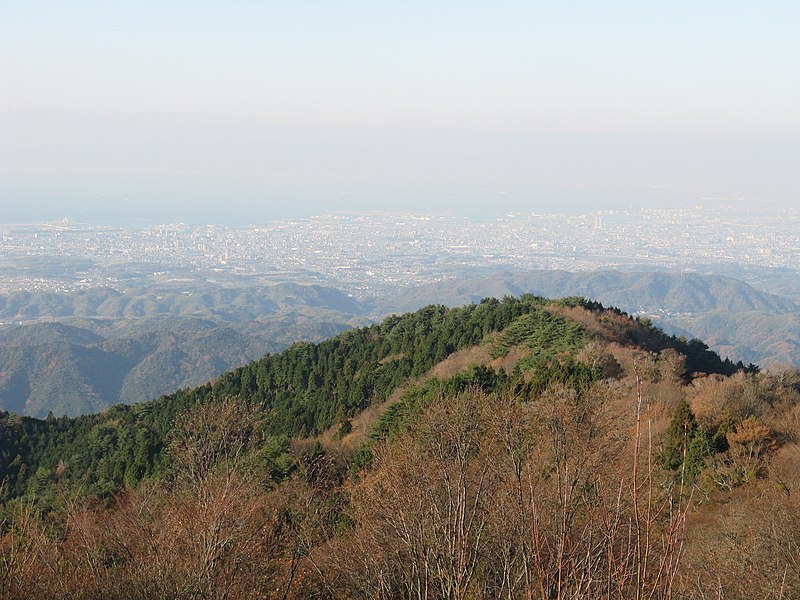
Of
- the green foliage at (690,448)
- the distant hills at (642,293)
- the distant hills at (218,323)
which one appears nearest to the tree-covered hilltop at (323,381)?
the green foliage at (690,448)

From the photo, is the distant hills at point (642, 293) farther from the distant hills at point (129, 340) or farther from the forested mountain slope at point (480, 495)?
the forested mountain slope at point (480, 495)

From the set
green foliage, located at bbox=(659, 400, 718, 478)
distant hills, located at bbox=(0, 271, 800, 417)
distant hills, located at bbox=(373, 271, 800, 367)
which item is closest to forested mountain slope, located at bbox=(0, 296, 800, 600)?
green foliage, located at bbox=(659, 400, 718, 478)

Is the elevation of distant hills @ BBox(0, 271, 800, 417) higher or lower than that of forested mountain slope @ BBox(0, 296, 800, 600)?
lower

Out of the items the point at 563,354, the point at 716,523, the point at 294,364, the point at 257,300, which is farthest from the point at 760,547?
the point at 257,300

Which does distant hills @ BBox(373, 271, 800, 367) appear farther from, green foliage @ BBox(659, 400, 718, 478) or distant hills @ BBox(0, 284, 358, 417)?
green foliage @ BBox(659, 400, 718, 478)

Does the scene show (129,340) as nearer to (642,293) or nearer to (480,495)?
(480,495)

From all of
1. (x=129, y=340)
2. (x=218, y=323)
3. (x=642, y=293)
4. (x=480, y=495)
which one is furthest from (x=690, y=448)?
(x=642, y=293)
